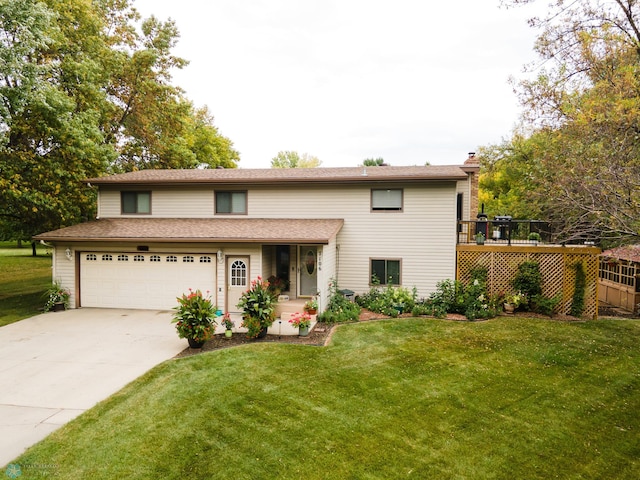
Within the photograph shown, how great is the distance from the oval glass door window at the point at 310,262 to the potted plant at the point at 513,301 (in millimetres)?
6477

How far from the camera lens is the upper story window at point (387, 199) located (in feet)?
42.9

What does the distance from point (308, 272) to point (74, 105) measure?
10534 mm

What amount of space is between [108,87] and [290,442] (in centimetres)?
2192

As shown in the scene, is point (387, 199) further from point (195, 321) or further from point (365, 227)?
point (195, 321)

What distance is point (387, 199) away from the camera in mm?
13164

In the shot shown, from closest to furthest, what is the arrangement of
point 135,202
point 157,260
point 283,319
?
point 283,319
point 157,260
point 135,202

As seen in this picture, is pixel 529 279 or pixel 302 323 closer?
pixel 302 323

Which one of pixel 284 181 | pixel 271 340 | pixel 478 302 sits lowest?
pixel 271 340

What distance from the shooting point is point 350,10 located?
15.9m

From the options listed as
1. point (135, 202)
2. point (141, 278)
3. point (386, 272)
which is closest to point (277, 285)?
point (386, 272)

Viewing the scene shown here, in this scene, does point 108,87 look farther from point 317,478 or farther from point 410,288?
point 317,478

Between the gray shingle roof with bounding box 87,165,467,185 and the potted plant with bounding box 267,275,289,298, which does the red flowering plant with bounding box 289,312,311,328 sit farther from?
the gray shingle roof with bounding box 87,165,467,185

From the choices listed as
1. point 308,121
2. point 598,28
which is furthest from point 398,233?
point 308,121

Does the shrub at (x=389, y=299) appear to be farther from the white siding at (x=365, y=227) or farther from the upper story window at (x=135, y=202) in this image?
the upper story window at (x=135, y=202)
